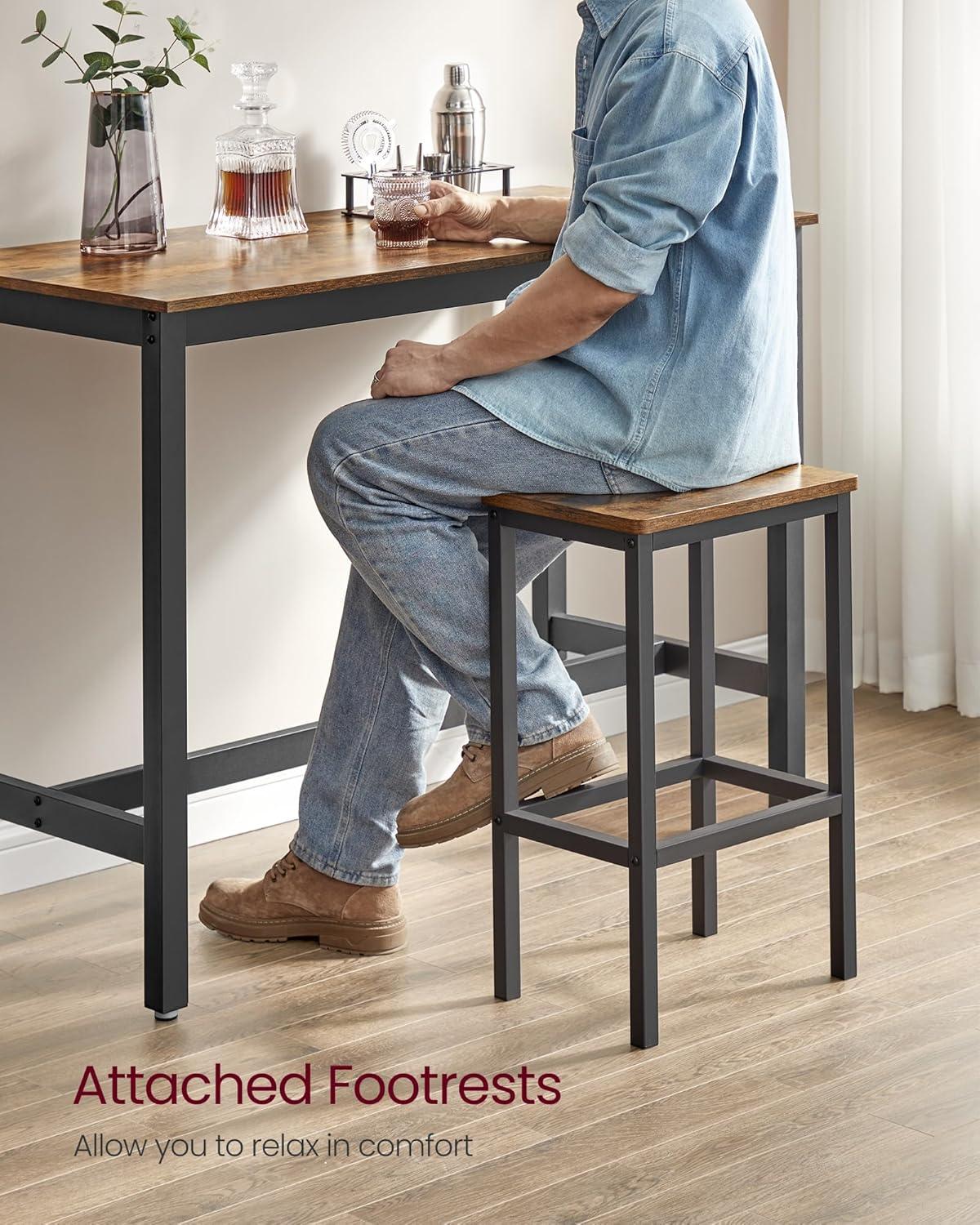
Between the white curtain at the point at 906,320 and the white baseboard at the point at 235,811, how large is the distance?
15.7 inches

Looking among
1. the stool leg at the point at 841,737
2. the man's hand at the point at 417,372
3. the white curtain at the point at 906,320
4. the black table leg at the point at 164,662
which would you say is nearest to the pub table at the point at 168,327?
the black table leg at the point at 164,662

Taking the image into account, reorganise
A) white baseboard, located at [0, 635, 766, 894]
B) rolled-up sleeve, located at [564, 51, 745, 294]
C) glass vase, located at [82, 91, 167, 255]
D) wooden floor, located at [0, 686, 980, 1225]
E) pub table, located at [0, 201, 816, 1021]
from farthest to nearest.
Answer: white baseboard, located at [0, 635, 766, 894]
glass vase, located at [82, 91, 167, 255]
pub table, located at [0, 201, 816, 1021]
rolled-up sleeve, located at [564, 51, 745, 294]
wooden floor, located at [0, 686, 980, 1225]

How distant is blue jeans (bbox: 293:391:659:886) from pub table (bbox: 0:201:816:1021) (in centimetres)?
18

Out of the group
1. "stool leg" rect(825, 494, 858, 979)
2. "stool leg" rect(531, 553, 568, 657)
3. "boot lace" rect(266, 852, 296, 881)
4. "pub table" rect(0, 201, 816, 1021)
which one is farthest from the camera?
"stool leg" rect(531, 553, 568, 657)

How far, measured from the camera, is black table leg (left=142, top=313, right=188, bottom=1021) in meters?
2.25

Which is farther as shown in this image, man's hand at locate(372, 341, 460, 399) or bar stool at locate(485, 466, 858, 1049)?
man's hand at locate(372, 341, 460, 399)

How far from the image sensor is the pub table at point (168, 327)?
7.43ft

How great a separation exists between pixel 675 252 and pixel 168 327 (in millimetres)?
596

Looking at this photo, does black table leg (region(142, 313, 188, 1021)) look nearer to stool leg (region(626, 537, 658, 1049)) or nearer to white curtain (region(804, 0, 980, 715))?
stool leg (region(626, 537, 658, 1049))

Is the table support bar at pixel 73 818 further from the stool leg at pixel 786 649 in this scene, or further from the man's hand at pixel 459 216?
the stool leg at pixel 786 649

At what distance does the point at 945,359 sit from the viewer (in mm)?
3637

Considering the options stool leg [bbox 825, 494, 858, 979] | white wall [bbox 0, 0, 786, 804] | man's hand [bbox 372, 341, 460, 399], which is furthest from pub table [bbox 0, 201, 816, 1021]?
stool leg [bbox 825, 494, 858, 979]

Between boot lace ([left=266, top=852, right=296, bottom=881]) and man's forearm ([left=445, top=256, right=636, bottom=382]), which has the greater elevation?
man's forearm ([left=445, top=256, right=636, bottom=382])

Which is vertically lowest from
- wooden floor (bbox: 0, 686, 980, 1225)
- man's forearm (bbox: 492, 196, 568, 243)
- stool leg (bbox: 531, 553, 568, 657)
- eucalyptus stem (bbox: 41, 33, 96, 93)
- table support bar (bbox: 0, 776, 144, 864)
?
wooden floor (bbox: 0, 686, 980, 1225)
